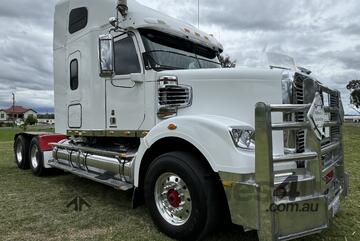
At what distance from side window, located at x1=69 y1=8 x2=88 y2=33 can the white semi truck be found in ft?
0.11

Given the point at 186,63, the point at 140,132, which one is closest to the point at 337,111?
the point at 186,63

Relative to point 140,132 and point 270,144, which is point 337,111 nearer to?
point 270,144

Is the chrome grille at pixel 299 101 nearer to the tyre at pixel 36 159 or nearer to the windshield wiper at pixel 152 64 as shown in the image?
the windshield wiper at pixel 152 64

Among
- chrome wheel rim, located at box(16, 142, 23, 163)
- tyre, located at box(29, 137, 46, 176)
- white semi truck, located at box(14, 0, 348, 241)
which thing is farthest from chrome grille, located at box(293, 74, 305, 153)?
chrome wheel rim, located at box(16, 142, 23, 163)

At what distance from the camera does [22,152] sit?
31.4 ft

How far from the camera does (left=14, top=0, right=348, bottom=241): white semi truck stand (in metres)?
3.38

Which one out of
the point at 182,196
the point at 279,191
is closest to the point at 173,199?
the point at 182,196

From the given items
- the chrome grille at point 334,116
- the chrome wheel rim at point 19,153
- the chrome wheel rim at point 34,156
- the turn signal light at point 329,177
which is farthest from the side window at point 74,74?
the turn signal light at point 329,177

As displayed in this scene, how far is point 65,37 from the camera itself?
7.11 m

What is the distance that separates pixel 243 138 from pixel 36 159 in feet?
21.5

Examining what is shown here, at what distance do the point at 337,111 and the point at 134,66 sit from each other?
2.77m

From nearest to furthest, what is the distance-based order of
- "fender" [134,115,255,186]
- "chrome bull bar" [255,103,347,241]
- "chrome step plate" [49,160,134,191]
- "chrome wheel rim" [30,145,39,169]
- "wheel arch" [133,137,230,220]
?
"chrome bull bar" [255,103,347,241] → "fender" [134,115,255,186] → "wheel arch" [133,137,230,220] → "chrome step plate" [49,160,134,191] → "chrome wheel rim" [30,145,39,169]

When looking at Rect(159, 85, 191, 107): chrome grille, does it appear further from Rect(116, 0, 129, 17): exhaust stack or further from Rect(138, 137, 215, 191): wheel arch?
Rect(116, 0, 129, 17): exhaust stack

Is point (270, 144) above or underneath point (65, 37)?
underneath
